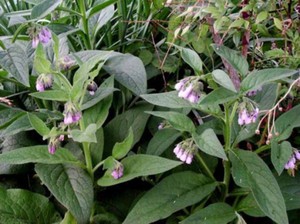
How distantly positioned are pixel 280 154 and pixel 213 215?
0.47ft

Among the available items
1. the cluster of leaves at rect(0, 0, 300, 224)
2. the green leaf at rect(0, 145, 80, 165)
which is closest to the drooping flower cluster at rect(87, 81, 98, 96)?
the cluster of leaves at rect(0, 0, 300, 224)

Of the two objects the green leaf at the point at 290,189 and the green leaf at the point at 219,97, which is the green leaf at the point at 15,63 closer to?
the green leaf at the point at 219,97

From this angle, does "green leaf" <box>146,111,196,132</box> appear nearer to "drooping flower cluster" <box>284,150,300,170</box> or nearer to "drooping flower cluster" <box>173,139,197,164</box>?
"drooping flower cluster" <box>173,139,197,164</box>

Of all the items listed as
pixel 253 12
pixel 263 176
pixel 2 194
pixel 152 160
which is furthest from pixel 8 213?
pixel 253 12

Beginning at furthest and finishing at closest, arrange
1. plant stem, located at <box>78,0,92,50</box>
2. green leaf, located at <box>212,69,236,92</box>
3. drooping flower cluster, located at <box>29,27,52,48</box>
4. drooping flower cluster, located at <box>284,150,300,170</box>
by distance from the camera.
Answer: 1. plant stem, located at <box>78,0,92,50</box>
2. drooping flower cluster, located at <box>29,27,52,48</box>
3. drooping flower cluster, located at <box>284,150,300,170</box>
4. green leaf, located at <box>212,69,236,92</box>

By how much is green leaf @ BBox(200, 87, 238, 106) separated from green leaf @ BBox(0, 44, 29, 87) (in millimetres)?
311

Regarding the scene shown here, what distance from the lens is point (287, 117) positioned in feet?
2.60

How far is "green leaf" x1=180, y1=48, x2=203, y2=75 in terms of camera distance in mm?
752

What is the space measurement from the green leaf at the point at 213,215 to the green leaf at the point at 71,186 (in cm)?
15

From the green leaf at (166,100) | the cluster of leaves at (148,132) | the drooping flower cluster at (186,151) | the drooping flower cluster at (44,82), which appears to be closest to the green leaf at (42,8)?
the cluster of leaves at (148,132)

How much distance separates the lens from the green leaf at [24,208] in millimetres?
795

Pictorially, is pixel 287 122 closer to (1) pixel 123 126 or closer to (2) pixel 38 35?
(1) pixel 123 126

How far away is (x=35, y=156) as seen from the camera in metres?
0.75

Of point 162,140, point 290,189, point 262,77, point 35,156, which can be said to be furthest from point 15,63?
point 290,189
